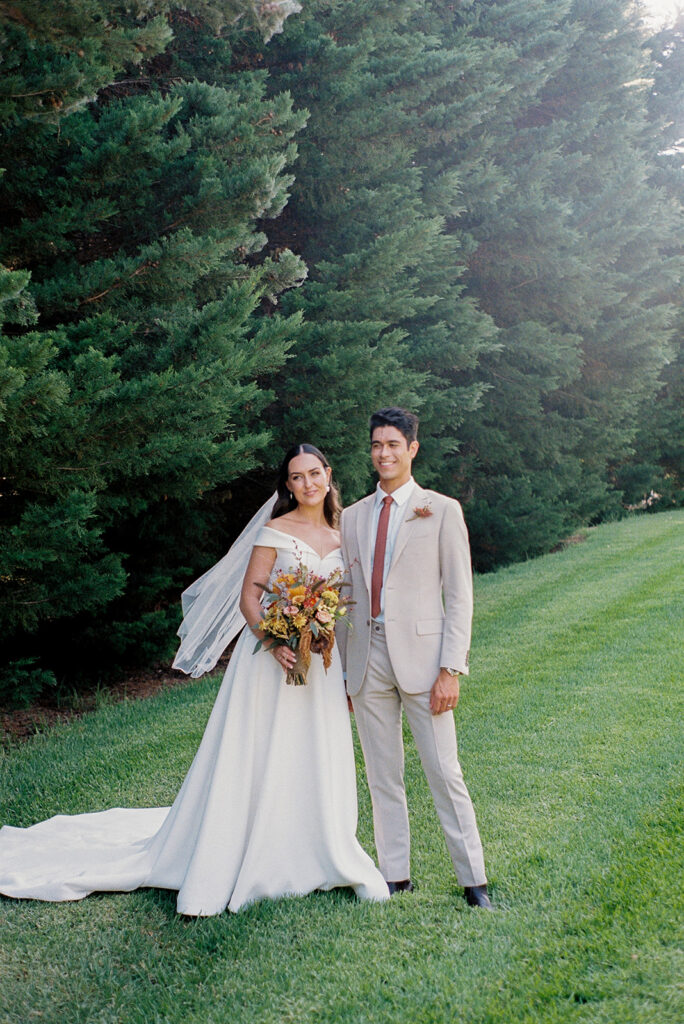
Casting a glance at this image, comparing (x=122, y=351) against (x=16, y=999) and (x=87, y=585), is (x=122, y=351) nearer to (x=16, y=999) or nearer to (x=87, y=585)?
(x=87, y=585)

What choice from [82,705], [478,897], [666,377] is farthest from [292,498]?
[666,377]

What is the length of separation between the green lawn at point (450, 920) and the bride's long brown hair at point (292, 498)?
1804 millimetres

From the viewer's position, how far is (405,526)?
154 inches

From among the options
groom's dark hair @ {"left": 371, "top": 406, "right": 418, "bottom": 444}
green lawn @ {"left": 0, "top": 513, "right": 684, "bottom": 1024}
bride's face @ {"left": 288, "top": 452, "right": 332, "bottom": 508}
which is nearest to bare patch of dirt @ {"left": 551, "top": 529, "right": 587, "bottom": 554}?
green lawn @ {"left": 0, "top": 513, "right": 684, "bottom": 1024}

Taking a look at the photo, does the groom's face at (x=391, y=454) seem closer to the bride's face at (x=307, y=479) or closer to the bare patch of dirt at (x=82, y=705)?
the bride's face at (x=307, y=479)

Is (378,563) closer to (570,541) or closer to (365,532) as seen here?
(365,532)

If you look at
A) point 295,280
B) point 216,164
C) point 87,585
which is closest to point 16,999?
point 87,585

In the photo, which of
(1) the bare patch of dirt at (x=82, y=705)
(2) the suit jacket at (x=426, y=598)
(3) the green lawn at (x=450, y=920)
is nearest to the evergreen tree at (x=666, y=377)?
(1) the bare patch of dirt at (x=82, y=705)

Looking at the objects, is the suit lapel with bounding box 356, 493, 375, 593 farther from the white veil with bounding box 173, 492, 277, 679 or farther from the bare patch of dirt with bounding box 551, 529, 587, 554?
the bare patch of dirt with bounding box 551, 529, 587, 554

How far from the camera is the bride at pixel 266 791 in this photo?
396 centimetres

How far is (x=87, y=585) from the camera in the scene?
23.6 ft

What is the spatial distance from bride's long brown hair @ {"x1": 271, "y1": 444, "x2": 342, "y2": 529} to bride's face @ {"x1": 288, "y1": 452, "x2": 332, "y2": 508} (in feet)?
0.09

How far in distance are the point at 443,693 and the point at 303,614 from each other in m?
0.70

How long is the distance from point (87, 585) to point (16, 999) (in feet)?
13.4
